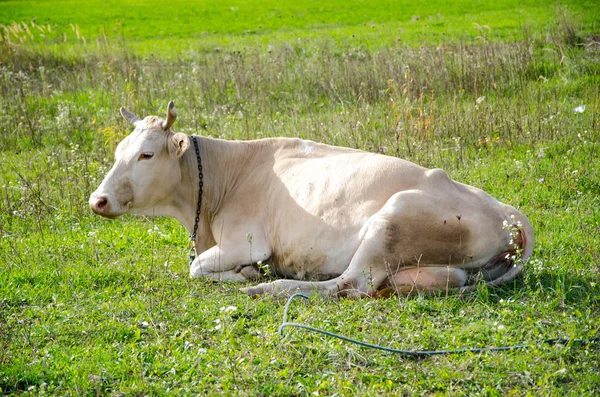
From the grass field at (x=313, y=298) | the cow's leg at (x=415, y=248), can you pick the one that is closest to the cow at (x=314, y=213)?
the cow's leg at (x=415, y=248)

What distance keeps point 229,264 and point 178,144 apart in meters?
1.33

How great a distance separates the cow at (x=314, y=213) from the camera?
6273 millimetres

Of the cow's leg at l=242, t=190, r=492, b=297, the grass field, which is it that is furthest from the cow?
the grass field

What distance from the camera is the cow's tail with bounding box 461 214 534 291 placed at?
6301mm

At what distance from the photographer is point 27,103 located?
1441 centimetres

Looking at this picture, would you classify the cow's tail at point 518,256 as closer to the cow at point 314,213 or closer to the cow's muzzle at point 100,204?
the cow at point 314,213

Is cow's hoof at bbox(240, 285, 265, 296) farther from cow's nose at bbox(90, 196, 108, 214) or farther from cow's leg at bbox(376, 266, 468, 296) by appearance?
cow's nose at bbox(90, 196, 108, 214)

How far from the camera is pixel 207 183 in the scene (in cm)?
780

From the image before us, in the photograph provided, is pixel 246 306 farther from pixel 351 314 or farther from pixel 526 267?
pixel 526 267

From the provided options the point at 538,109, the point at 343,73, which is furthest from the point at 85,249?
the point at 343,73

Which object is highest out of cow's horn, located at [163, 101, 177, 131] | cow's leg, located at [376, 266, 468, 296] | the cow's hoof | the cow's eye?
cow's horn, located at [163, 101, 177, 131]

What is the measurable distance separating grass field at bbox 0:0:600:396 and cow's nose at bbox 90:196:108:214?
0.62 meters

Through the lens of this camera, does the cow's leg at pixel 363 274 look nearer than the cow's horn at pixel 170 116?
Yes

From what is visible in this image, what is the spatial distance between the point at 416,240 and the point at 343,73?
9207mm
